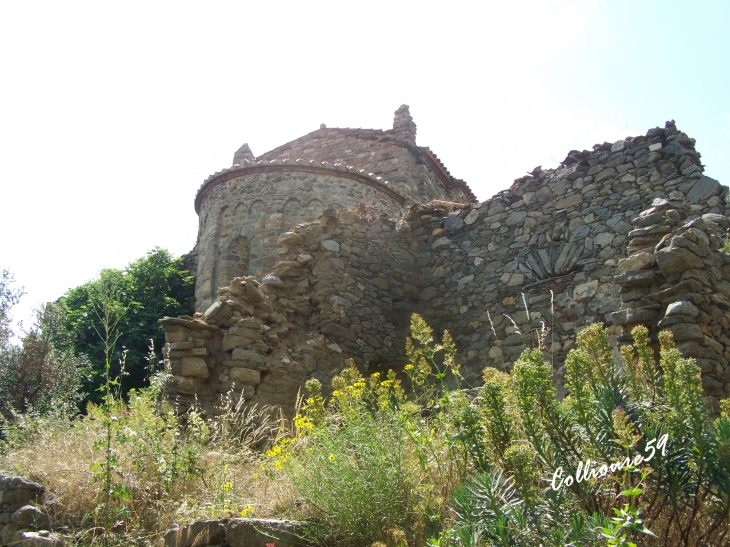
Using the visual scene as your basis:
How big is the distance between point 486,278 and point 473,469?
5.53 metres

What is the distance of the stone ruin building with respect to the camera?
18.4ft

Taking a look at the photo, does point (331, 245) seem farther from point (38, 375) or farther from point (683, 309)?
point (38, 375)

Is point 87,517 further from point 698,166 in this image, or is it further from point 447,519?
point 698,166

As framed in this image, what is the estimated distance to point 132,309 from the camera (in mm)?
12977

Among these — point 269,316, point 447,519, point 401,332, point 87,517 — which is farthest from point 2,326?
point 447,519

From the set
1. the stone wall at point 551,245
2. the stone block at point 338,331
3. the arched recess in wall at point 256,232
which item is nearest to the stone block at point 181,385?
the stone block at point 338,331

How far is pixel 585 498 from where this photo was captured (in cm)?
266

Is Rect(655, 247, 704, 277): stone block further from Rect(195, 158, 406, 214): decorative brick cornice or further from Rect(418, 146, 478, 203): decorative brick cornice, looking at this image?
Rect(418, 146, 478, 203): decorative brick cornice

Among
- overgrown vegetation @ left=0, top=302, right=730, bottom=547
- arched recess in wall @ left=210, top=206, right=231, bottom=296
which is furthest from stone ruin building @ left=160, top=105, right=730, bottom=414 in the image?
arched recess in wall @ left=210, top=206, right=231, bottom=296

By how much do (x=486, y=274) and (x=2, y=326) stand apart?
9063mm

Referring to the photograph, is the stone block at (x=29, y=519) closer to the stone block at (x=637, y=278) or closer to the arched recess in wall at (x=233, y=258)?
the stone block at (x=637, y=278)

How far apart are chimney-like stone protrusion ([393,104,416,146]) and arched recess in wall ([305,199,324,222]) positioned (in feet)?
17.2

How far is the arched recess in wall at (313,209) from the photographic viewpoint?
42.0ft

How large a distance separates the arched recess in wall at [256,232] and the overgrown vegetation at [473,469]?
23.4ft
